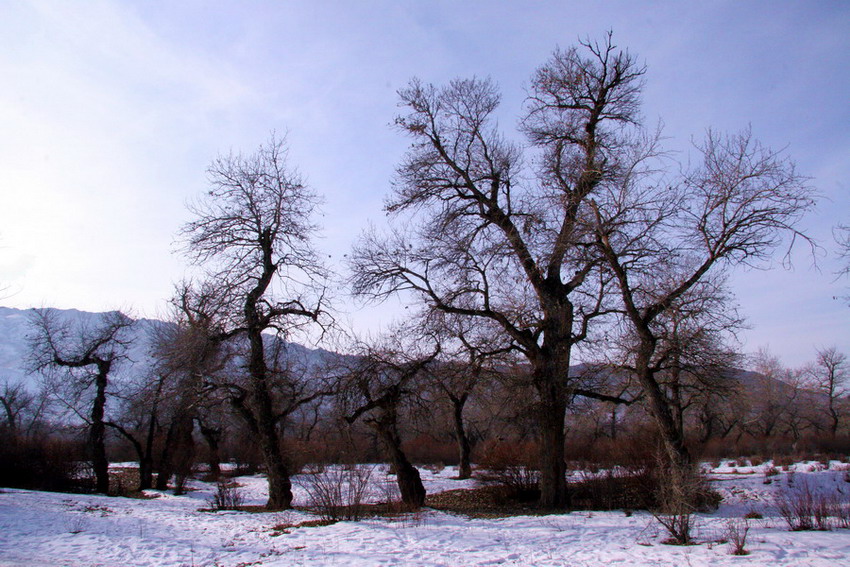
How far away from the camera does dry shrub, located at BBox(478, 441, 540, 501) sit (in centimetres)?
1719

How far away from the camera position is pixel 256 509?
49.5ft

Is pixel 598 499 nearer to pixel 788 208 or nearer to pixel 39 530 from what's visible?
pixel 788 208

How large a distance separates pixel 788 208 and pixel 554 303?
18.3ft

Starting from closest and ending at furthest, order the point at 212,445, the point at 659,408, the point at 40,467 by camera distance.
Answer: the point at 659,408, the point at 40,467, the point at 212,445

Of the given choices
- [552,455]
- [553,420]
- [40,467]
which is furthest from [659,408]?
[40,467]

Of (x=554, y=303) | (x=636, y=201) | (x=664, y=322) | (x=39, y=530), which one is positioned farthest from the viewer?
(x=554, y=303)

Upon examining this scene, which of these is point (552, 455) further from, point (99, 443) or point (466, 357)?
point (99, 443)

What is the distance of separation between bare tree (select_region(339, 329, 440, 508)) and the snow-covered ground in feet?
4.97

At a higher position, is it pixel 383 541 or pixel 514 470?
pixel 514 470

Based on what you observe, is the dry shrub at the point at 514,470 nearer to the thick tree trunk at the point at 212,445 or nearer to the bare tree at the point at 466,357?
the bare tree at the point at 466,357

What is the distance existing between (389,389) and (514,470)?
558 centimetres

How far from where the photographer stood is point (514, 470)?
17.4 metres

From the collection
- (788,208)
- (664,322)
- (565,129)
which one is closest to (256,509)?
(664,322)

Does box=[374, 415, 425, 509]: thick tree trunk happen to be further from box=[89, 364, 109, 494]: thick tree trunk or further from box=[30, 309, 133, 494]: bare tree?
box=[30, 309, 133, 494]: bare tree
